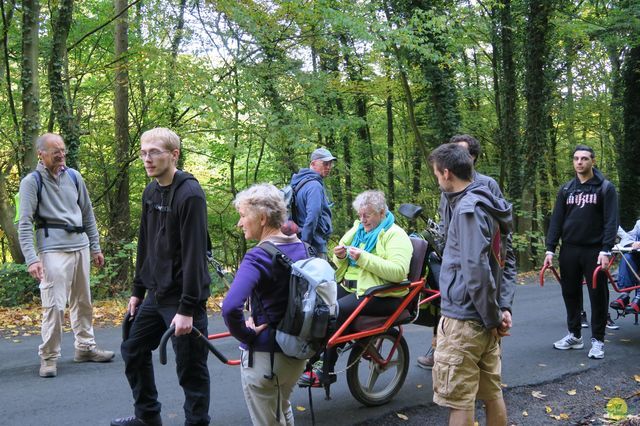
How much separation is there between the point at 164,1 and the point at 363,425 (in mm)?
12252

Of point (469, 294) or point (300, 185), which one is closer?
point (469, 294)

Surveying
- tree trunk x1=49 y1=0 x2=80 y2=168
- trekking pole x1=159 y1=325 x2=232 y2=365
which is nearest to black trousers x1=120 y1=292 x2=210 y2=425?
trekking pole x1=159 y1=325 x2=232 y2=365

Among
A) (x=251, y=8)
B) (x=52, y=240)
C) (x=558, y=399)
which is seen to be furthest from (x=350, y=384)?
(x=251, y=8)

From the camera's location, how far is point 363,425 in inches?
171

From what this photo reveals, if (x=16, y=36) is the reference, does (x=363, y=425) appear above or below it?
below

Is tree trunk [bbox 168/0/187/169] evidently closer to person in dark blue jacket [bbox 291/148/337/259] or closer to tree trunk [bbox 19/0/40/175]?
tree trunk [bbox 19/0/40/175]

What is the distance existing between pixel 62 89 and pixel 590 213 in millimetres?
9816

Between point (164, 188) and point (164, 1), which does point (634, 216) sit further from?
point (164, 188)

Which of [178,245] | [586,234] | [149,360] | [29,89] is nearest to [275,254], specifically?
[178,245]

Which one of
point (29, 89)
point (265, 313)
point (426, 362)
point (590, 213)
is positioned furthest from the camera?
point (29, 89)

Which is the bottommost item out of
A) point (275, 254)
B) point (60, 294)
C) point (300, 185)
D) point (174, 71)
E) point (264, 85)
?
point (60, 294)

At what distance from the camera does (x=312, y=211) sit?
21.0 feet

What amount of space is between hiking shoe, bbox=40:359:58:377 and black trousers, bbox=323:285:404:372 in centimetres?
275

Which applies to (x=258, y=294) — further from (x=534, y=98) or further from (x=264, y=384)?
(x=534, y=98)
